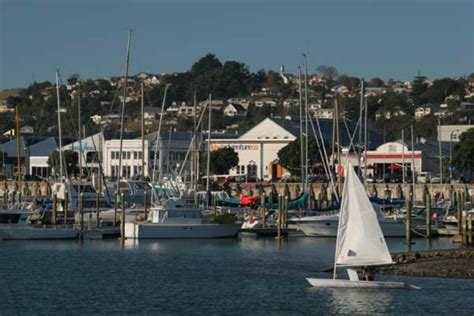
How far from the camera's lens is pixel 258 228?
81.2 meters

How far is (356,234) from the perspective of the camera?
163ft

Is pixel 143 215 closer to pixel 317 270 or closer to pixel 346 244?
pixel 317 270

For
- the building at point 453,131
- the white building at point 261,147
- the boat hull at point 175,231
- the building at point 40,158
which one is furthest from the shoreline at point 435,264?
the building at point 40,158

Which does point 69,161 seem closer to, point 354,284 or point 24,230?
point 24,230

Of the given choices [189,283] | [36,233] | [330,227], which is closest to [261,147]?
[330,227]

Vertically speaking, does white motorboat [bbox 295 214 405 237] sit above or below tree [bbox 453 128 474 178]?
below

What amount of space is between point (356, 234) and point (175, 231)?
90.9 ft

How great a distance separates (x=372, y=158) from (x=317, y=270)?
255 feet

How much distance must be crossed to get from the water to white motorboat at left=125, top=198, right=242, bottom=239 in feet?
6.00

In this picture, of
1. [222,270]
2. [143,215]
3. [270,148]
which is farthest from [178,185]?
[270,148]

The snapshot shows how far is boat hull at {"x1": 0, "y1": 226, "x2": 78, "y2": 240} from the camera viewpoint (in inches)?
2948

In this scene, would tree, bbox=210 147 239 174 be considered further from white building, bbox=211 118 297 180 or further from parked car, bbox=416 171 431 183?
parked car, bbox=416 171 431 183

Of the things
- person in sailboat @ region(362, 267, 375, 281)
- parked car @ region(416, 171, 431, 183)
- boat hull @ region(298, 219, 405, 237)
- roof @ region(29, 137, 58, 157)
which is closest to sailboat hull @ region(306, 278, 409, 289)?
person in sailboat @ region(362, 267, 375, 281)

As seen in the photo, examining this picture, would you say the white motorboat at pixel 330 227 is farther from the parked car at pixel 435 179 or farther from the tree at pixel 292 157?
the tree at pixel 292 157
